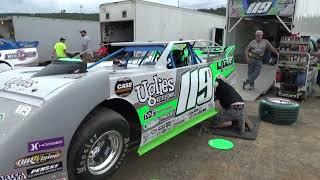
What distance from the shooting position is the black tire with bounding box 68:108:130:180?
307 centimetres

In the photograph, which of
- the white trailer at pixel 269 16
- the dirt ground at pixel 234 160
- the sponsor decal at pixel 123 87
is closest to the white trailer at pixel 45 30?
the white trailer at pixel 269 16

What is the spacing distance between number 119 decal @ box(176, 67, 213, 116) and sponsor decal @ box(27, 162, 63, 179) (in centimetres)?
194

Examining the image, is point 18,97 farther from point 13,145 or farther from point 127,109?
point 127,109

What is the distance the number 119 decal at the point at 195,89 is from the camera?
14.8ft

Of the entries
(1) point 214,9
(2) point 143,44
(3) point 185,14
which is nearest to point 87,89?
(2) point 143,44

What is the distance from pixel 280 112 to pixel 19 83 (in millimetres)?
4690

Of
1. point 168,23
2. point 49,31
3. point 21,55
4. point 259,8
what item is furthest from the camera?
point 49,31

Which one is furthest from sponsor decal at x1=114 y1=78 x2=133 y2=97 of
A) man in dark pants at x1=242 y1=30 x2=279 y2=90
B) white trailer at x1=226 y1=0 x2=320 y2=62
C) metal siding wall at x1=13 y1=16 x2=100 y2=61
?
metal siding wall at x1=13 y1=16 x2=100 y2=61

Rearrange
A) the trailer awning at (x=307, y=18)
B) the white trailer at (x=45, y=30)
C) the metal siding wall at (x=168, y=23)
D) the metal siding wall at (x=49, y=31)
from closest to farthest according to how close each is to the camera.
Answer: the trailer awning at (x=307, y=18)
the metal siding wall at (x=168, y=23)
the white trailer at (x=45, y=30)
the metal siding wall at (x=49, y=31)

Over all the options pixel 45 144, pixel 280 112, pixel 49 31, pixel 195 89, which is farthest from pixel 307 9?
pixel 49 31

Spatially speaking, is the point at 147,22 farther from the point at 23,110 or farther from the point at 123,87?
the point at 23,110

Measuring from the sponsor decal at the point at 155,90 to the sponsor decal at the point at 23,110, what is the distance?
3.85 feet

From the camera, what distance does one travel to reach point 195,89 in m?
4.79

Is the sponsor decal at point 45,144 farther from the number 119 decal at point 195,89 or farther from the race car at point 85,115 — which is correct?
the number 119 decal at point 195,89
